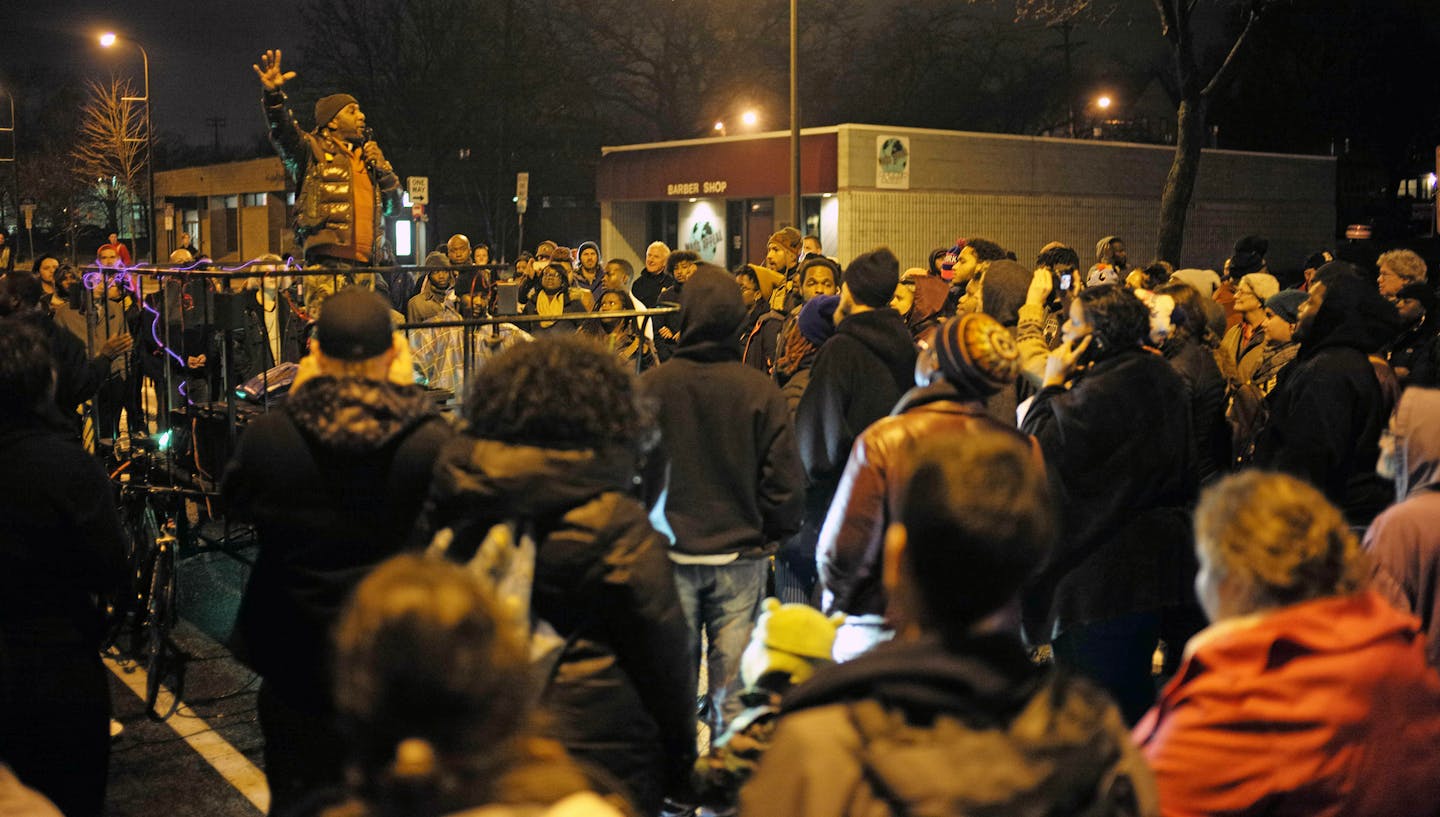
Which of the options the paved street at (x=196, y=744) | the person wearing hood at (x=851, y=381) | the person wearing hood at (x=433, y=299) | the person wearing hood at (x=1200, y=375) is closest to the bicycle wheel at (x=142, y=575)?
the paved street at (x=196, y=744)

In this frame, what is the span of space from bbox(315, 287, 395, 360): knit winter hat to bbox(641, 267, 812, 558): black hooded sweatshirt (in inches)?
49.5

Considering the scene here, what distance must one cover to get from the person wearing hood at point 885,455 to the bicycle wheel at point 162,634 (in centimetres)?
376

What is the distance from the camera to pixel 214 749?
20.4 feet

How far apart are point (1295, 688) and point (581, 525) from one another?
157 cm

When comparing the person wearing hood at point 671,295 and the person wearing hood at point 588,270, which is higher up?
the person wearing hood at point 588,270

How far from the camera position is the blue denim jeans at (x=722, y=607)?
4.99 meters

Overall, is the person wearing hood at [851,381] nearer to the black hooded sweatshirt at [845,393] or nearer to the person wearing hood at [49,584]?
the black hooded sweatshirt at [845,393]

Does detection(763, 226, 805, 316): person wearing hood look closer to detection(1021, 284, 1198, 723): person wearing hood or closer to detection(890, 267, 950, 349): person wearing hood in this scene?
detection(890, 267, 950, 349): person wearing hood

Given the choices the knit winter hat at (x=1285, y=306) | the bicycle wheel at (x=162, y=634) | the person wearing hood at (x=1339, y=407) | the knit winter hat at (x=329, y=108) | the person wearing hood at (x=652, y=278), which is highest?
the knit winter hat at (x=329, y=108)

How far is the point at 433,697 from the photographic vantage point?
185 centimetres

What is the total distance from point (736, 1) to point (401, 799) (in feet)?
161

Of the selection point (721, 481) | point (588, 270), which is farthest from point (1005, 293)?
point (588, 270)

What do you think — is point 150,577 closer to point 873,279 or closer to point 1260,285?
point 873,279

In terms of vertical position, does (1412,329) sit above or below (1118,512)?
above
